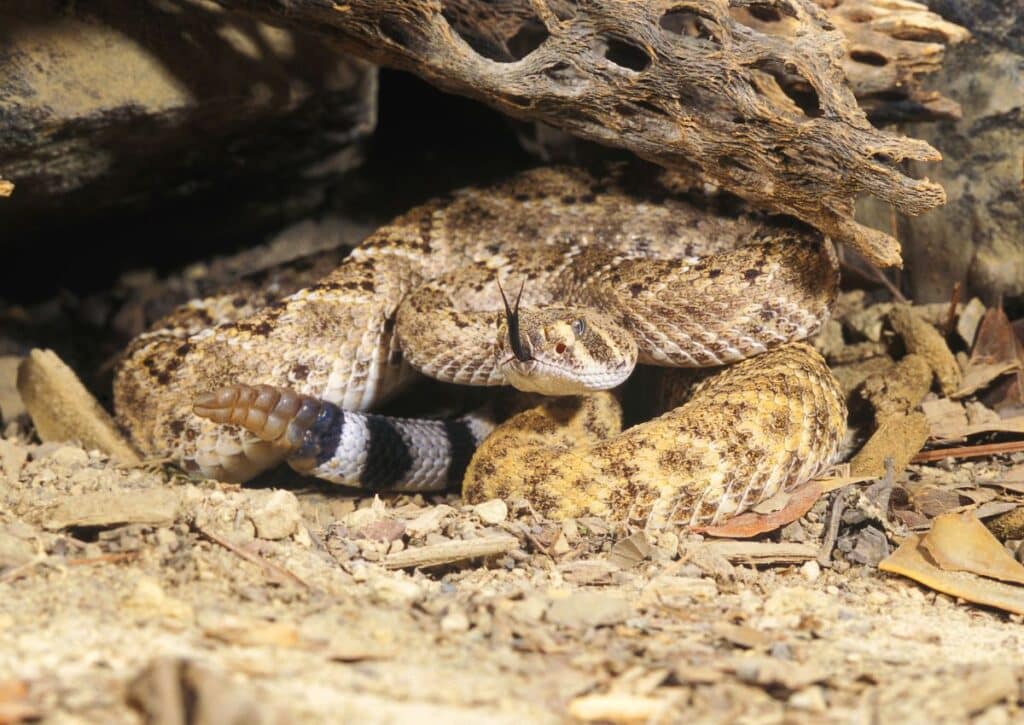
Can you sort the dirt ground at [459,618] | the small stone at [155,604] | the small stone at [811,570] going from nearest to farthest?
the dirt ground at [459,618], the small stone at [155,604], the small stone at [811,570]

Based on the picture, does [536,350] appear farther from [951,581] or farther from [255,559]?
[951,581]

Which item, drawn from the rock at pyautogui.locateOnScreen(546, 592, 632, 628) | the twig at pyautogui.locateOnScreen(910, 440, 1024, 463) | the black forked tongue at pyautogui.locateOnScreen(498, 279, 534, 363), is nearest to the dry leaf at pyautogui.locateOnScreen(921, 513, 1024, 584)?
the twig at pyautogui.locateOnScreen(910, 440, 1024, 463)

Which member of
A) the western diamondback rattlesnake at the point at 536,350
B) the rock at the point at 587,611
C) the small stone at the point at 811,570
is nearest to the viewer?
the rock at the point at 587,611

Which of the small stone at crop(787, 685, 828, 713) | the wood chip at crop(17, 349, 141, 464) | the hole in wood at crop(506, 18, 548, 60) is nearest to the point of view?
the small stone at crop(787, 685, 828, 713)

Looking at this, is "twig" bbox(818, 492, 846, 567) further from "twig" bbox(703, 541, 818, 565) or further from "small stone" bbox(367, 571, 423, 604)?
"small stone" bbox(367, 571, 423, 604)

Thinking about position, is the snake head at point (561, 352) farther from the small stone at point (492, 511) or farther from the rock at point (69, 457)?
the rock at point (69, 457)

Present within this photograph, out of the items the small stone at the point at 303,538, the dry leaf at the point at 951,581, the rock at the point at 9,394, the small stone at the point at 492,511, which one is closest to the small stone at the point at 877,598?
the dry leaf at the point at 951,581

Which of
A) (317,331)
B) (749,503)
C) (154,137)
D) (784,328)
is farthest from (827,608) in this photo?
(154,137)

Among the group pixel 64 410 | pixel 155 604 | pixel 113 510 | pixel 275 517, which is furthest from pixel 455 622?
pixel 64 410
